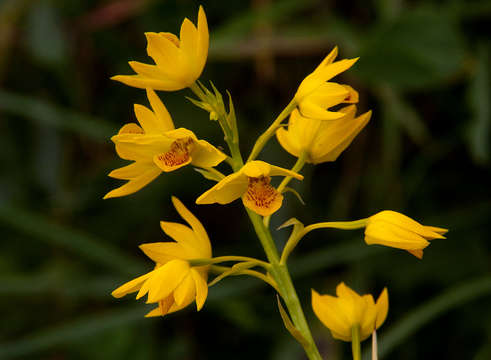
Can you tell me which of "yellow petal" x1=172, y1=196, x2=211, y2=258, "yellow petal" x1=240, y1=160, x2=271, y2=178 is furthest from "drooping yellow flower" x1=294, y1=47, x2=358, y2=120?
"yellow petal" x1=172, y1=196, x2=211, y2=258

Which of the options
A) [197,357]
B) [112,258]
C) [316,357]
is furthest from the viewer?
[197,357]

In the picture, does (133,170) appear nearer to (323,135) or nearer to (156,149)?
(156,149)

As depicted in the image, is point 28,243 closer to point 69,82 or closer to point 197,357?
point 69,82

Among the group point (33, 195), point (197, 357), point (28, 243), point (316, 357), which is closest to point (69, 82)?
point (33, 195)

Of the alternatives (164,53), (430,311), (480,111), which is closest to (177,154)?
(164,53)

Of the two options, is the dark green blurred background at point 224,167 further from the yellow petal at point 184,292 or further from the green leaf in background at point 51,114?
the yellow petal at point 184,292

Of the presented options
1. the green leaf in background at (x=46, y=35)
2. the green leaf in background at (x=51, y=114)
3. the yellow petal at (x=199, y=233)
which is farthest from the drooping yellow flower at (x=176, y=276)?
the green leaf in background at (x=46, y=35)
